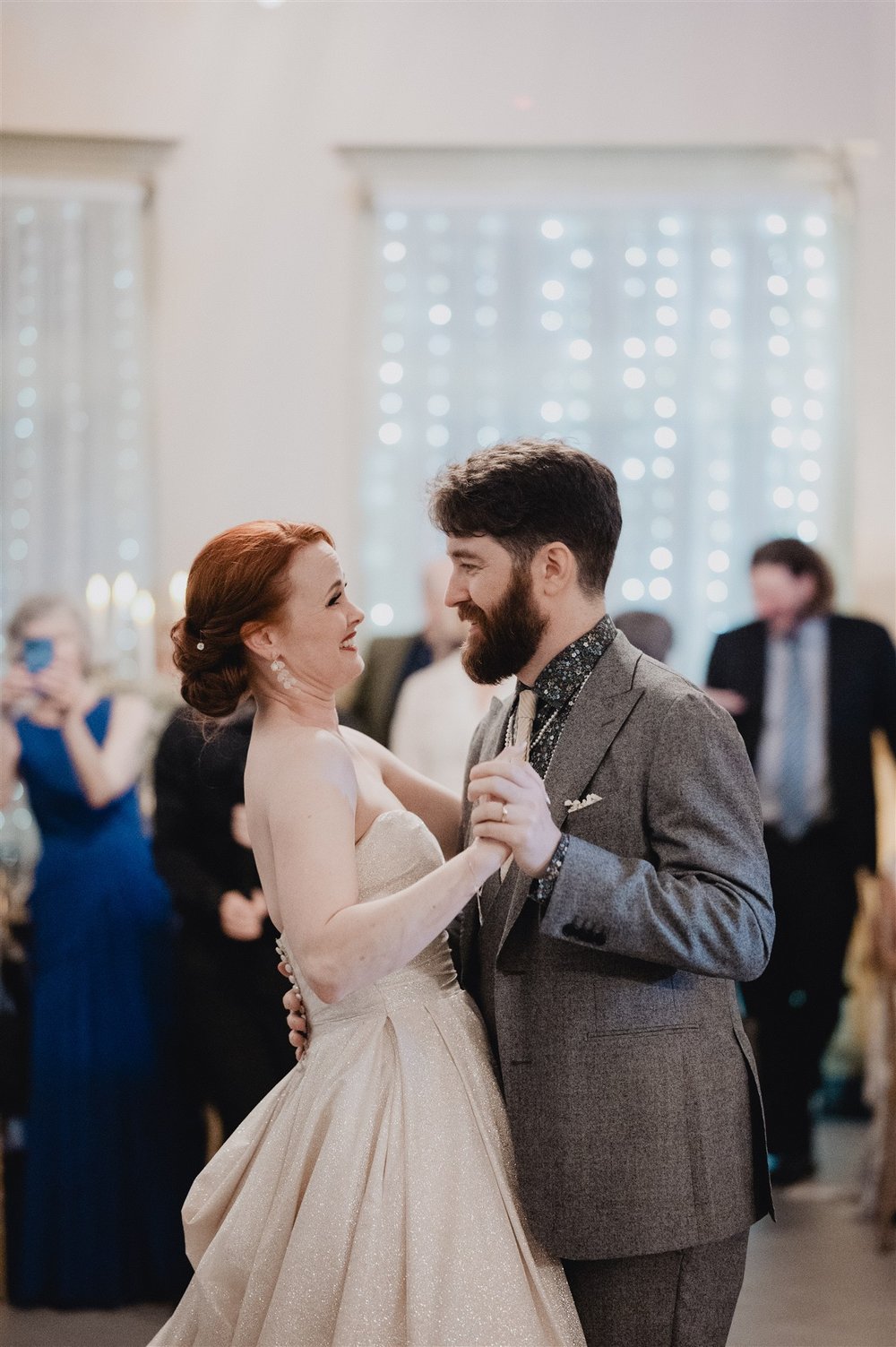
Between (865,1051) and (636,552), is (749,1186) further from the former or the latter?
(636,552)

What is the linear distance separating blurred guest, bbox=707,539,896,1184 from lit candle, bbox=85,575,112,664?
2597 mm

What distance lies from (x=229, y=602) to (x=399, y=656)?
3.17 meters

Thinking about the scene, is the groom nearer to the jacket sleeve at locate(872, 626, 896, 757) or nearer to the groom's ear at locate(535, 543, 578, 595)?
the groom's ear at locate(535, 543, 578, 595)

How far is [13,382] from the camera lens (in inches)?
224

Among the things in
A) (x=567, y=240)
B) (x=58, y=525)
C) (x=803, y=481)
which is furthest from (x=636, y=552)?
(x=58, y=525)

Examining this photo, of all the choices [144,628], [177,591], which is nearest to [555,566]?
[177,591]

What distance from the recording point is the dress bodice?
1745 mm

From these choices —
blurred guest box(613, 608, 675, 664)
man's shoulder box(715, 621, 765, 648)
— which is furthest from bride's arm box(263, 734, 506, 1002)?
man's shoulder box(715, 621, 765, 648)

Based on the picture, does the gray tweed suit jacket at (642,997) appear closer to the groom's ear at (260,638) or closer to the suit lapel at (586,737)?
the suit lapel at (586,737)

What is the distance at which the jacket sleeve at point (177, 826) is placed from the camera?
3242 millimetres

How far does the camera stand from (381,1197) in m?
1.62

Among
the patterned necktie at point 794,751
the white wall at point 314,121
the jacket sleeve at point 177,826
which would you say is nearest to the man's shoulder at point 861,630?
the patterned necktie at point 794,751

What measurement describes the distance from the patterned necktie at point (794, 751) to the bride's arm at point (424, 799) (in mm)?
2486

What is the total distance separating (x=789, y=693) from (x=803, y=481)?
1.55m
